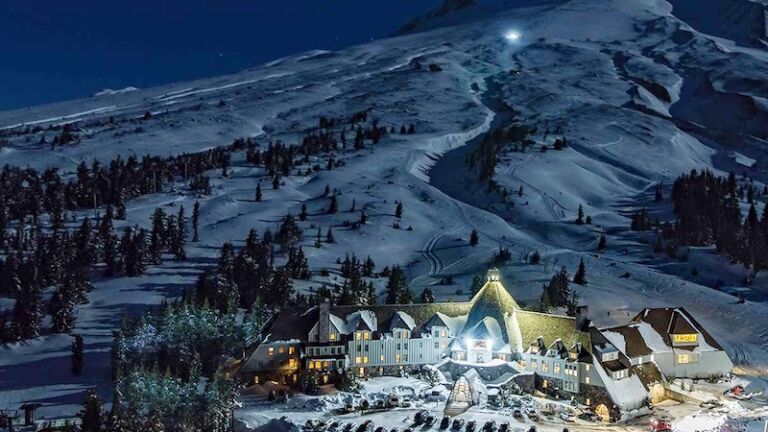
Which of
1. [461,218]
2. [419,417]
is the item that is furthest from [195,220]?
[419,417]

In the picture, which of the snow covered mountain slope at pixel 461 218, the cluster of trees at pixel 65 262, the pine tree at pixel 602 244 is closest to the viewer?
the cluster of trees at pixel 65 262

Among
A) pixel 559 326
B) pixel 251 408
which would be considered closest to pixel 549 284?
pixel 559 326

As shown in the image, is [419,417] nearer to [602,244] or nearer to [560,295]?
[560,295]

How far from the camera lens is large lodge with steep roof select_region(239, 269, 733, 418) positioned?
54312mm

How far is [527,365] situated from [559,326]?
145 inches

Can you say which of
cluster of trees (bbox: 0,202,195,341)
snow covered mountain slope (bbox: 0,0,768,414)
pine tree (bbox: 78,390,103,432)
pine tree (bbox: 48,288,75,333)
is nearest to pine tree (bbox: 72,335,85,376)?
snow covered mountain slope (bbox: 0,0,768,414)

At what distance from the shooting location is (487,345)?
5744cm

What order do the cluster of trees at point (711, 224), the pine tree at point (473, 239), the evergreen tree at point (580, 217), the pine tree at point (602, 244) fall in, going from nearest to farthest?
1. the cluster of trees at point (711, 224)
2. the pine tree at point (602, 244)
3. the pine tree at point (473, 239)
4. the evergreen tree at point (580, 217)

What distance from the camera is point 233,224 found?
12069 centimetres

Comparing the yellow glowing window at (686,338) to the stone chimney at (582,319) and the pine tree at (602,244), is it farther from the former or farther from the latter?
the pine tree at (602,244)

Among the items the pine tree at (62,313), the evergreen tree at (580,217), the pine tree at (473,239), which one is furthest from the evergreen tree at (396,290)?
the evergreen tree at (580,217)

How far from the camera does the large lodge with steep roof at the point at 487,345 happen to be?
54.3 metres

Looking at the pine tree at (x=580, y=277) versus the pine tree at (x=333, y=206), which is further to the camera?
the pine tree at (x=333, y=206)

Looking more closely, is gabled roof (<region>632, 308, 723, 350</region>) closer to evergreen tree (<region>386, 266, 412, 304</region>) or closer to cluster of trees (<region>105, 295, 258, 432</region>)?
evergreen tree (<region>386, 266, 412, 304</region>)
